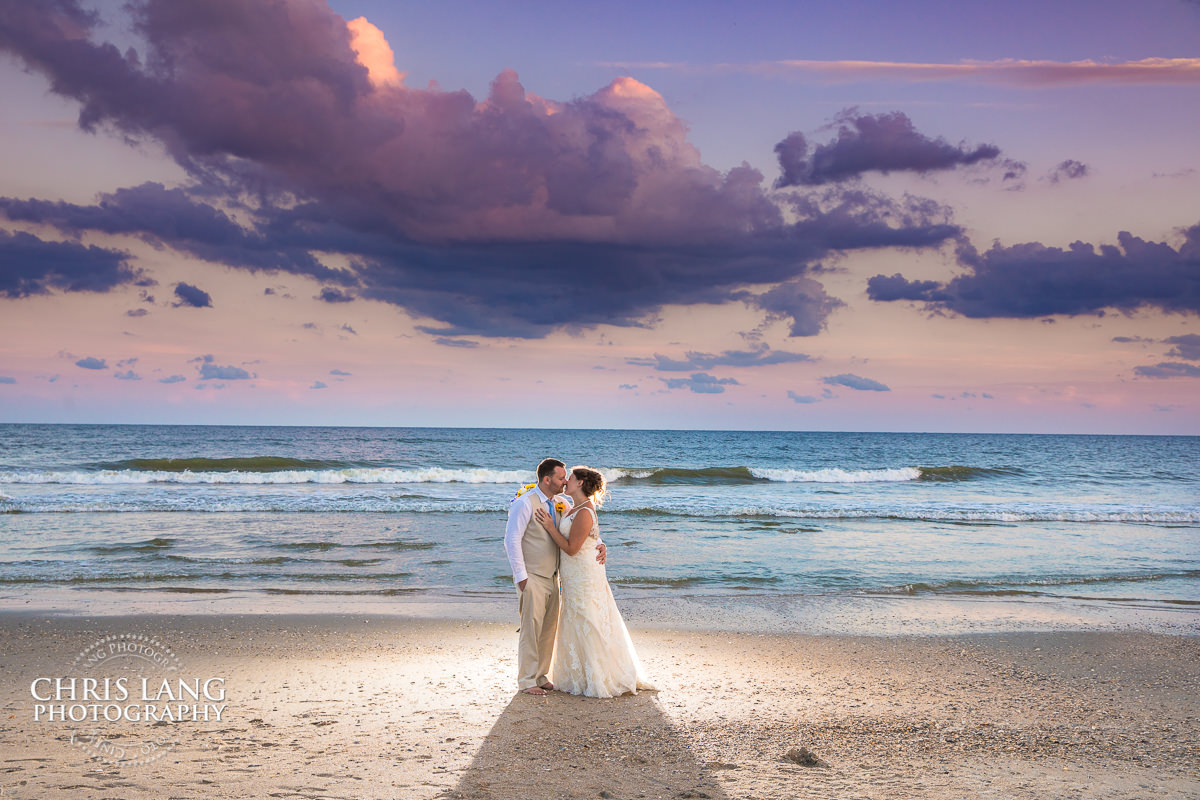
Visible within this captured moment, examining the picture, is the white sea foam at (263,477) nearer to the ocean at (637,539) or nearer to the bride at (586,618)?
the ocean at (637,539)

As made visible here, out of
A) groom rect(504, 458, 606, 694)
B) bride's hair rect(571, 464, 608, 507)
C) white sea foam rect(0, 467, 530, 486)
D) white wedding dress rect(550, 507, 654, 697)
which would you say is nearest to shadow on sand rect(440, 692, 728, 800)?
white wedding dress rect(550, 507, 654, 697)

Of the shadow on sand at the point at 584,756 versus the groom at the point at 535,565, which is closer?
the shadow on sand at the point at 584,756

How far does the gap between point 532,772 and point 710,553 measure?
968 centimetres

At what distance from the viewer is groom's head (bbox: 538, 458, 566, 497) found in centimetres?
604

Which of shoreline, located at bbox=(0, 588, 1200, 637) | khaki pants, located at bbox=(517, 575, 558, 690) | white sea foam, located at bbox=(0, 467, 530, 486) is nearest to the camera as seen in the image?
khaki pants, located at bbox=(517, 575, 558, 690)

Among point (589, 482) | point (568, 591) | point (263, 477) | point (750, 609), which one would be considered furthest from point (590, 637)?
point (263, 477)

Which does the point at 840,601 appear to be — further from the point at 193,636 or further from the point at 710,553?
the point at 193,636

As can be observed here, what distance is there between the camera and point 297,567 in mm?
11977

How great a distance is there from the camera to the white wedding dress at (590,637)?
19.6 ft

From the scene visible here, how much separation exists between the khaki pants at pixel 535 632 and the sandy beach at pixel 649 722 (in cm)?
20

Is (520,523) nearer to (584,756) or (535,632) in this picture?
(535,632)

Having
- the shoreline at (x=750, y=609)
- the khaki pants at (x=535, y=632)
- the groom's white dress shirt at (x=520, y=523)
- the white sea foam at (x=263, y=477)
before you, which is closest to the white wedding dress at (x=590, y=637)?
the khaki pants at (x=535, y=632)

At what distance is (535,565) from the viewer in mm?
6160

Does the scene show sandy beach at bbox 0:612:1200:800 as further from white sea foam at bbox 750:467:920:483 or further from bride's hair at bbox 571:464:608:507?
white sea foam at bbox 750:467:920:483
